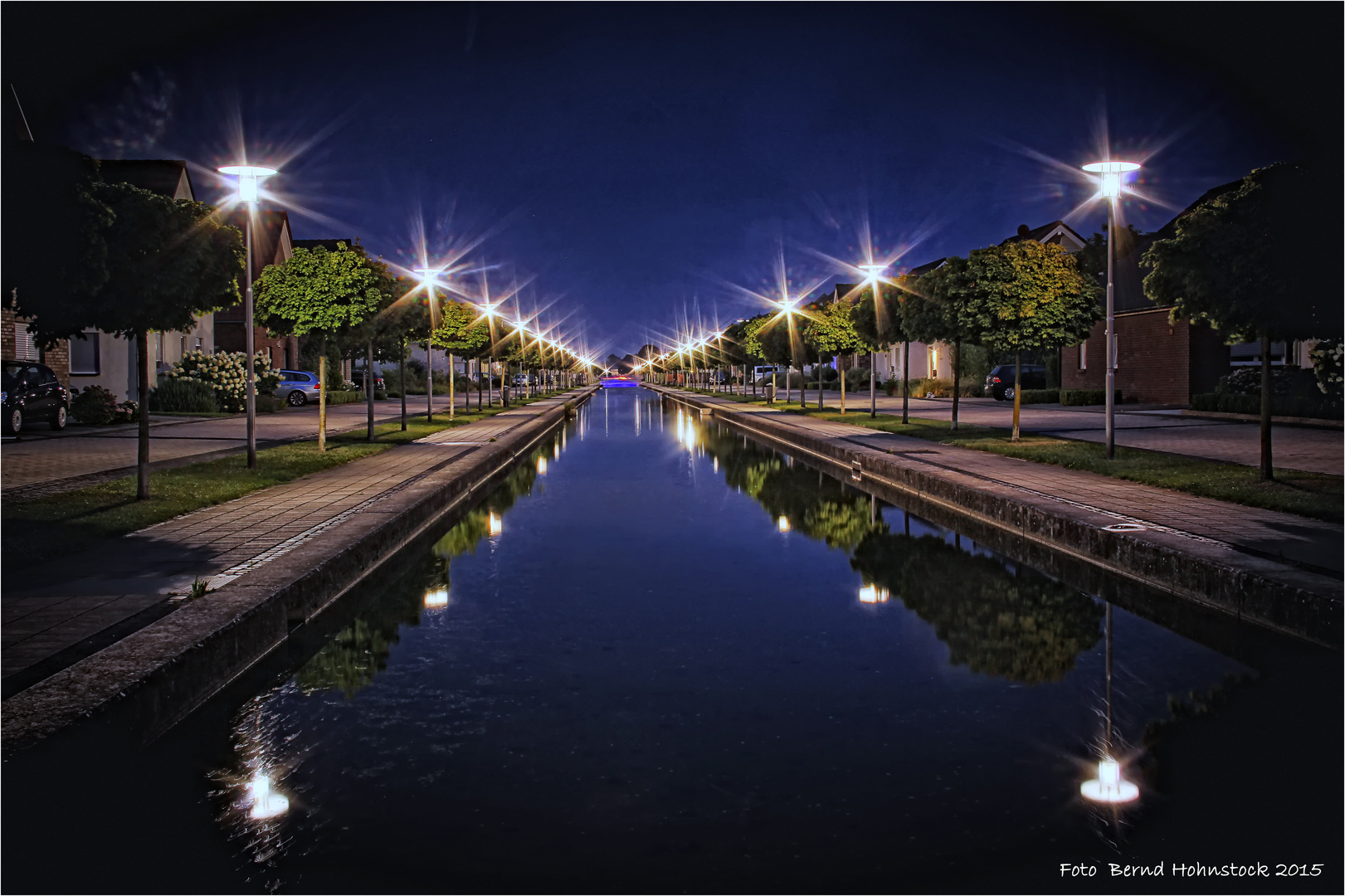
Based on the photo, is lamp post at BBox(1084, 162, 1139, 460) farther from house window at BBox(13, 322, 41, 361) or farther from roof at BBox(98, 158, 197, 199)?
roof at BBox(98, 158, 197, 199)

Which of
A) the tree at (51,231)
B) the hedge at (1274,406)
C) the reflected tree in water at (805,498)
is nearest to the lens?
the tree at (51,231)

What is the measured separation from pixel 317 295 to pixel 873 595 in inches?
588

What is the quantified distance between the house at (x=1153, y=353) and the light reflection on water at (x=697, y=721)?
95.3ft

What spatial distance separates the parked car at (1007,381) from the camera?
48438mm

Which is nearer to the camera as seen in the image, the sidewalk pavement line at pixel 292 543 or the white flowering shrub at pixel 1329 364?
the sidewalk pavement line at pixel 292 543

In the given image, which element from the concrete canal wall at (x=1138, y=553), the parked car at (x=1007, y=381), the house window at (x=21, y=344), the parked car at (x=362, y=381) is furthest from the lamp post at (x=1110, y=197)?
the parked car at (x=362, y=381)

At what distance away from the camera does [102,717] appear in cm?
511

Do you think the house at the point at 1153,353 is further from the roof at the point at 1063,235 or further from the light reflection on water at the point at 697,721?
the light reflection on water at the point at 697,721

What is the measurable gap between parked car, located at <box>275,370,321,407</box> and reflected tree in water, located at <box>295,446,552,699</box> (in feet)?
118

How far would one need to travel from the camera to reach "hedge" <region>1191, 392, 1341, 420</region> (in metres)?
27.0

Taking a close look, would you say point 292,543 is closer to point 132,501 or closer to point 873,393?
point 132,501

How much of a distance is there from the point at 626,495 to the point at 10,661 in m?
10.8

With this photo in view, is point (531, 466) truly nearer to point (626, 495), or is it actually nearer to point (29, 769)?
point (626, 495)

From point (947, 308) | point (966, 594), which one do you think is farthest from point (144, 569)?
point (947, 308)
